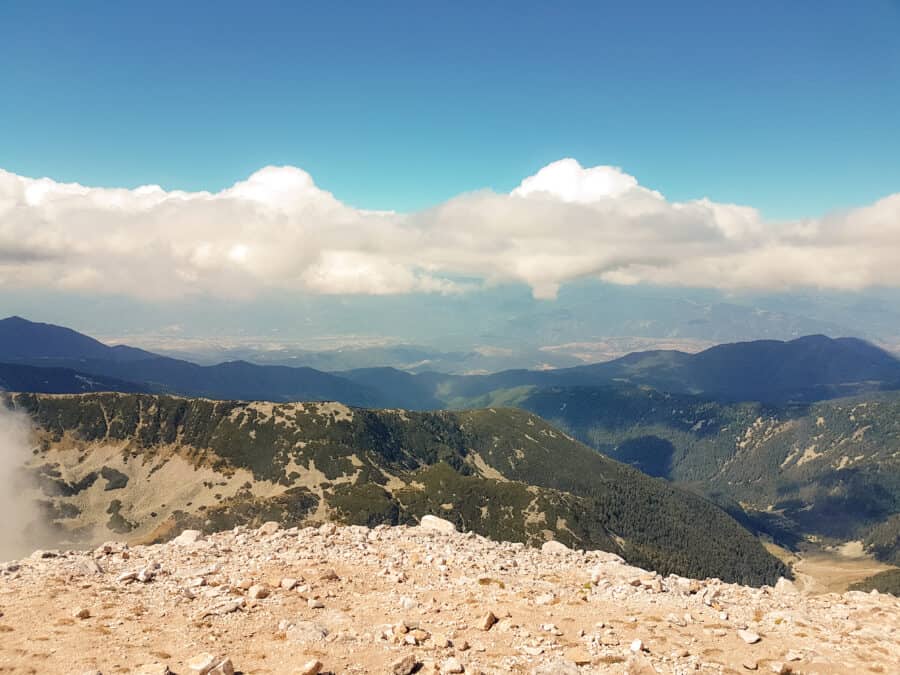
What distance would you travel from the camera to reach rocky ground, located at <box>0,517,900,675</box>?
22.8 metres

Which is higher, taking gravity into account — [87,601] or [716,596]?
[87,601]

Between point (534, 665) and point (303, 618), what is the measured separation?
42.0 feet

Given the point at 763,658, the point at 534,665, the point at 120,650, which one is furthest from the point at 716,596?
the point at 120,650

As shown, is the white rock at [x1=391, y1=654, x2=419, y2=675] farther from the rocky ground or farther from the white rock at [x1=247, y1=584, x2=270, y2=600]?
the white rock at [x1=247, y1=584, x2=270, y2=600]

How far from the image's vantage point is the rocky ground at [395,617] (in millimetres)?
22844

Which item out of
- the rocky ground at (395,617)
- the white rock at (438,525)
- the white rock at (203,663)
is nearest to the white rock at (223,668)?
the rocky ground at (395,617)

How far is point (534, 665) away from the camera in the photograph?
23.2 m

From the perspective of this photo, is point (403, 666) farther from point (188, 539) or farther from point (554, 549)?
point (554, 549)

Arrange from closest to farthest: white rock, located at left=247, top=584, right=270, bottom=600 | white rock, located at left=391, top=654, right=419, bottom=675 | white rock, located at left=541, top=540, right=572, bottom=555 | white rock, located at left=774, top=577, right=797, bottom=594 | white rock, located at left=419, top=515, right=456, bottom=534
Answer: white rock, located at left=391, top=654, right=419, bottom=675, white rock, located at left=247, top=584, right=270, bottom=600, white rock, located at left=774, top=577, right=797, bottom=594, white rock, located at left=541, top=540, right=572, bottom=555, white rock, located at left=419, top=515, right=456, bottom=534

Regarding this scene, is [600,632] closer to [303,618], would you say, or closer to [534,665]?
[534,665]

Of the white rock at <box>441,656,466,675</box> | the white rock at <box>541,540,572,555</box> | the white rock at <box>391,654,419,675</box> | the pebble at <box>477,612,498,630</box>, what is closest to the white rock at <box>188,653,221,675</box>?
the white rock at <box>391,654,419,675</box>

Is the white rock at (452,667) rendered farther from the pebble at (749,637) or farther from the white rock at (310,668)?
the pebble at (749,637)

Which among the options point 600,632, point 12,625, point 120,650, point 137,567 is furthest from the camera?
point 137,567

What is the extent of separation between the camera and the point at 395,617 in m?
28.0
